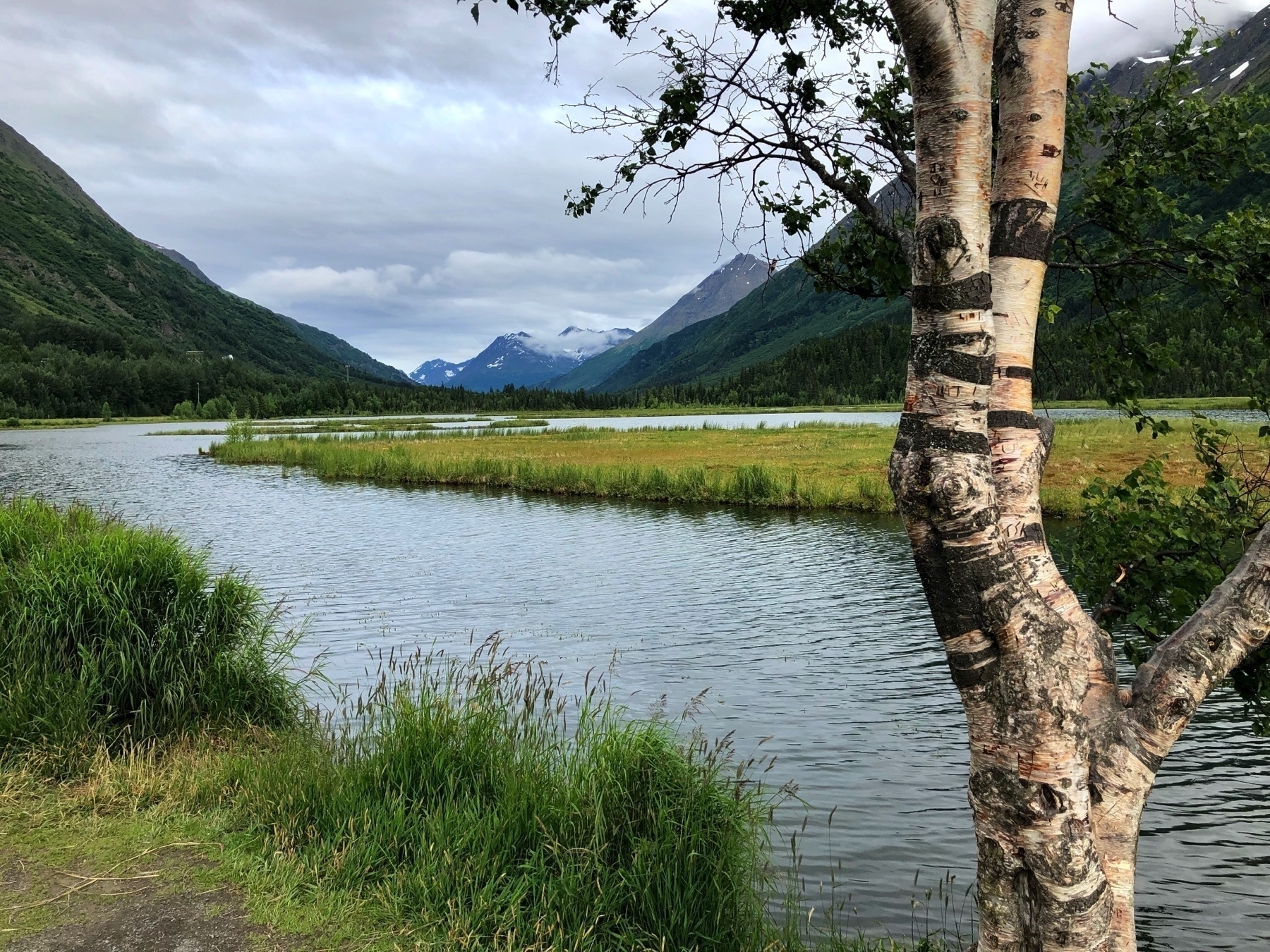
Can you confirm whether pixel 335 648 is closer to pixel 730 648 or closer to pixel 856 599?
pixel 730 648

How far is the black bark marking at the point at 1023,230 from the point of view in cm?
401

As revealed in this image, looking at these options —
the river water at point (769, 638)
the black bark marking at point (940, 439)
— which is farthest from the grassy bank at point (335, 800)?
the black bark marking at point (940, 439)

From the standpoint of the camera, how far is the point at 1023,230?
13.2 ft

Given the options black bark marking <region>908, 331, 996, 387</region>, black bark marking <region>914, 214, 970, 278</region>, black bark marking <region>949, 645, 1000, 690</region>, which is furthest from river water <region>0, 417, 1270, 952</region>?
black bark marking <region>914, 214, 970, 278</region>

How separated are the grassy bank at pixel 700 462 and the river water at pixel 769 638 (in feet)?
8.49

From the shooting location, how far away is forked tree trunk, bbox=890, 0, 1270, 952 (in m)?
3.65

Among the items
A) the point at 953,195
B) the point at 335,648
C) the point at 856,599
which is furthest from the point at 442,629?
the point at 953,195

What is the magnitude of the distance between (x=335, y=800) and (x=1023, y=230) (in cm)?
670

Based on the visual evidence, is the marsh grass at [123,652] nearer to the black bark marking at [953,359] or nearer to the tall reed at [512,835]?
the tall reed at [512,835]

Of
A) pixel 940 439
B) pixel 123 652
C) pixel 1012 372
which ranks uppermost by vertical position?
pixel 1012 372

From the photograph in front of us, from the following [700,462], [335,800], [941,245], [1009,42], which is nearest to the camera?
[941,245]

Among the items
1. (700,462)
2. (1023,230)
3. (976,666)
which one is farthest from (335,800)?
(700,462)

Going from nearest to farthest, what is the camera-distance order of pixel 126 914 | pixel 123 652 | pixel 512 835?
pixel 126 914, pixel 512 835, pixel 123 652

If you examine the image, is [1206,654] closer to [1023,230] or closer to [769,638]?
[1023,230]
